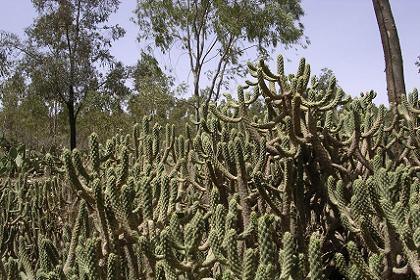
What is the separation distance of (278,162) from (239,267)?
2.66 ft

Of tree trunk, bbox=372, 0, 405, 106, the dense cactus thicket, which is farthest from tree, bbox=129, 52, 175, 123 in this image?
the dense cactus thicket

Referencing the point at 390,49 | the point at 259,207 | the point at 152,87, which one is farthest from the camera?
the point at 152,87

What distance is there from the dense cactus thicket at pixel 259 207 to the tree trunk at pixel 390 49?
113 inches

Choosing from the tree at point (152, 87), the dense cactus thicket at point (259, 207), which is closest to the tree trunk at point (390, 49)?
the dense cactus thicket at point (259, 207)

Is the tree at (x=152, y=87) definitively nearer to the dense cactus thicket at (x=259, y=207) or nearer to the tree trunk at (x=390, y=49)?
the tree trunk at (x=390, y=49)

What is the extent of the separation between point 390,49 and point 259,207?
426cm

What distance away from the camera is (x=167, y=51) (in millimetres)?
23297

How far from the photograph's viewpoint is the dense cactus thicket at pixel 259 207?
138 centimetres

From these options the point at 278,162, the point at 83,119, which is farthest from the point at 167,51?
the point at 278,162

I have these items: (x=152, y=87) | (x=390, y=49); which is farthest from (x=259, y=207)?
(x=152, y=87)

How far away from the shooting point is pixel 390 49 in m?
5.65

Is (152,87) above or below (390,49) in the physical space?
above

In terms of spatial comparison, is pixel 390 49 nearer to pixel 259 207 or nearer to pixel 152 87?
pixel 259 207

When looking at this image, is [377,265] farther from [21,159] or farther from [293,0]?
[293,0]
